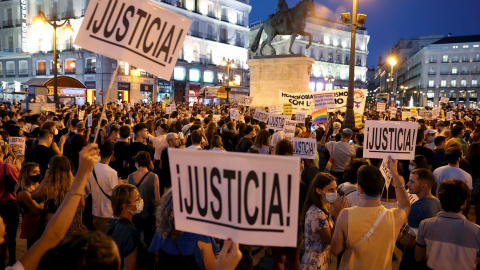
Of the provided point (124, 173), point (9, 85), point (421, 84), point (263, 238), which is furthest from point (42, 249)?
point (421, 84)

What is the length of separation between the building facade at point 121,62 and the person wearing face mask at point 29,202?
33.7 metres

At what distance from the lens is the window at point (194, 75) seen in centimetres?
5237

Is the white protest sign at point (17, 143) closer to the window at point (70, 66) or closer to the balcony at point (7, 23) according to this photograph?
the window at point (70, 66)

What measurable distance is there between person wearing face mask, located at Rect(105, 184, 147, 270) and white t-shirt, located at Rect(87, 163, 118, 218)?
132 cm

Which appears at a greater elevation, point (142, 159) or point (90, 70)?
point (90, 70)

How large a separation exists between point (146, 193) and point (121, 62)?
40.5m

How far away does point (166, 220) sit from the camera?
2.87 meters

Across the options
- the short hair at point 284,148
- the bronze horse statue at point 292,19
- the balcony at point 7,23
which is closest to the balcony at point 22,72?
the balcony at point 7,23

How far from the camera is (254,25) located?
77.4m

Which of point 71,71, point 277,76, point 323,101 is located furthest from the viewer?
point 71,71

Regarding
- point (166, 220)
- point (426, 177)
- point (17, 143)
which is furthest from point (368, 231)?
point (17, 143)

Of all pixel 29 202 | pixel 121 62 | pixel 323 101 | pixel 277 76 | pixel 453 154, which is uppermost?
pixel 121 62

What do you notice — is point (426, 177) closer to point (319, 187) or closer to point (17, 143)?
point (319, 187)

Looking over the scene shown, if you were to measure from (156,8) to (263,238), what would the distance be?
2.20m
